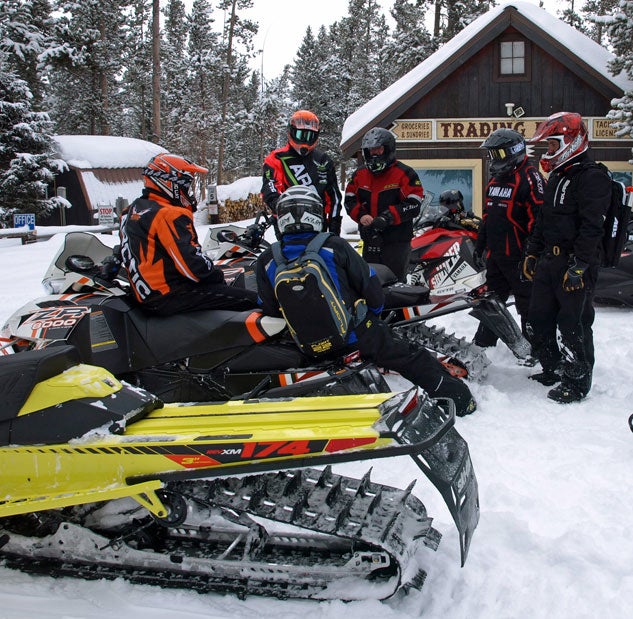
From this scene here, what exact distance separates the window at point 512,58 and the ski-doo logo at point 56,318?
13.0 metres

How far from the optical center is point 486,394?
14.2 feet

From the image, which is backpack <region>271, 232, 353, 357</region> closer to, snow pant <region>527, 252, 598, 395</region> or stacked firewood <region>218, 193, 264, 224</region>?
snow pant <region>527, 252, 598, 395</region>

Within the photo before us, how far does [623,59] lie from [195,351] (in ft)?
40.1

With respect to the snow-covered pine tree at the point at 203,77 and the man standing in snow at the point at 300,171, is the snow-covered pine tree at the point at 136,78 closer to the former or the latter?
the snow-covered pine tree at the point at 203,77

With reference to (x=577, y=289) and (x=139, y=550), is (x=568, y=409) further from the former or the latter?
(x=139, y=550)

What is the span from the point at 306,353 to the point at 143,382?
989 millimetres

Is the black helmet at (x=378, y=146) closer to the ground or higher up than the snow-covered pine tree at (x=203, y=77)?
closer to the ground

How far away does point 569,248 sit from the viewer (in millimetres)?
4254

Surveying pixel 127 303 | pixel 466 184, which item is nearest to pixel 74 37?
pixel 466 184

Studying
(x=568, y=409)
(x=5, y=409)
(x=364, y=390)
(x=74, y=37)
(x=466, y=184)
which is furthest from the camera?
(x=74, y=37)

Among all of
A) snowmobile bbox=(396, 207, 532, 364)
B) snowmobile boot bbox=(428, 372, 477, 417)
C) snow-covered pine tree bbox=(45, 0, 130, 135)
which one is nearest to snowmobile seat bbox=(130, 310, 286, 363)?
snowmobile boot bbox=(428, 372, 477, 417)

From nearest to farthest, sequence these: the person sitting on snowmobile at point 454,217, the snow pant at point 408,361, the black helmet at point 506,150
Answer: the snow pant at point 408,361, the black helmet at point 506,150, the person sitting on snowmobile at point 454,217

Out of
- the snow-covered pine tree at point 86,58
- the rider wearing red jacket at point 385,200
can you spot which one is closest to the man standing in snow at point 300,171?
the rider wearing red jacket at point 385,200

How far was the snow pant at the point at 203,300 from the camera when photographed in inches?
151
